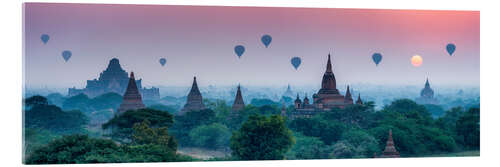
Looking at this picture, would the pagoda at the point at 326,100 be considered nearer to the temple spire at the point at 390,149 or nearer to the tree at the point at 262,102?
the tree at the point at 262,102

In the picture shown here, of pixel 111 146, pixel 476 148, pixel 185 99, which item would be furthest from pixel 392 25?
pixel 111 146

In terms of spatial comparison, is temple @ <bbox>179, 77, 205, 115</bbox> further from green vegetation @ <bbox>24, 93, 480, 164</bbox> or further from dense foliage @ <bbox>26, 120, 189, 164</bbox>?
dense foliage @ <bbox>26, 120, 189, 164</bbox>

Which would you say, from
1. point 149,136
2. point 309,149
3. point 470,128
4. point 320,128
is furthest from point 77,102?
point 470,128

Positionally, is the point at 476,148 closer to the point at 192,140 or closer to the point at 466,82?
the point at 466,82

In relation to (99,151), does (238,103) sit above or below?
above

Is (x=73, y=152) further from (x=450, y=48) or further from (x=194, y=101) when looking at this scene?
(x=450, y=48)

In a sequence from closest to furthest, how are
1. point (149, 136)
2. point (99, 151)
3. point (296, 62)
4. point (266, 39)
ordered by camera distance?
point (99, 151)
point (149, 136)
point (266, 39)
point (296, 62)
